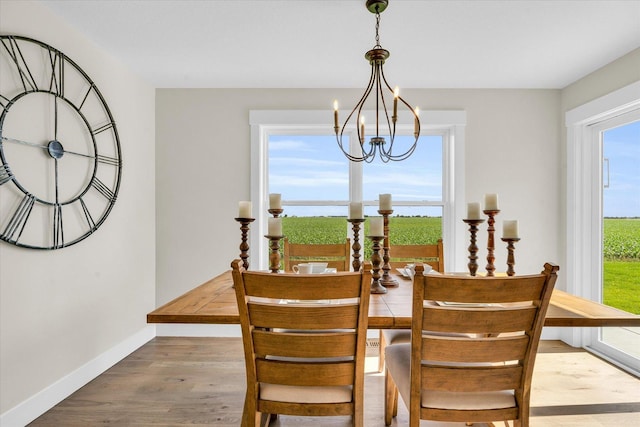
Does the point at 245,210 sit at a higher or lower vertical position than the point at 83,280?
higher

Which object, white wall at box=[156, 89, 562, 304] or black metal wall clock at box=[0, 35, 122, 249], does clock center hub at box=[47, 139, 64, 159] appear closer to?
black metal wall clock at box=[0, 35, 122, 249]

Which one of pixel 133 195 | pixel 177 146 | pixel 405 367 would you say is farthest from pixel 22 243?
pixel 405 367

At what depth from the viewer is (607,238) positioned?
9.57ft

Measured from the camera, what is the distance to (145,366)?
2688 millimetres

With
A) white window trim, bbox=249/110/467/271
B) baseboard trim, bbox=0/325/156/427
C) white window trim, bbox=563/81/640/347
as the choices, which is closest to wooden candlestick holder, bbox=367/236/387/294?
white window trim, bbox=249/110/467/271

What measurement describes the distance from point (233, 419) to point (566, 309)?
1751 millimetres

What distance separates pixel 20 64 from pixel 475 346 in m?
2.51

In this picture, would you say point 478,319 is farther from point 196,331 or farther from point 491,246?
point 196,331

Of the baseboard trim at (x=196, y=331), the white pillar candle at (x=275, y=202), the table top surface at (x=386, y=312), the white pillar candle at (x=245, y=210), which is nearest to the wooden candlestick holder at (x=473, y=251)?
the table top surface at (x=386, y=312)

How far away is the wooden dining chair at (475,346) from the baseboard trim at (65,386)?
200 centimetres

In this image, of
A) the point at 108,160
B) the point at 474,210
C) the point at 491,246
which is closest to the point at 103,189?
the point at 108,160

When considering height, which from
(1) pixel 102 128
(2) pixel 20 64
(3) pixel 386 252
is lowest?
(3) pixel 386 252

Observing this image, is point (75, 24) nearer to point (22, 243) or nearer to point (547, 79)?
point (22, 243)

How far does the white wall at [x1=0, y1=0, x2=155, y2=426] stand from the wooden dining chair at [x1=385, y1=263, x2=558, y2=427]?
1987 mm
